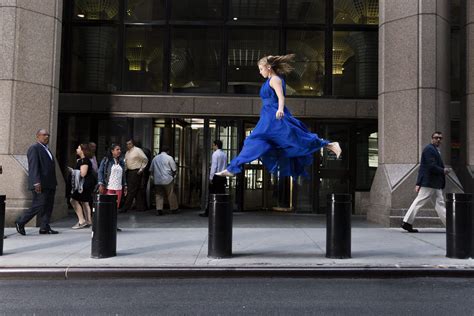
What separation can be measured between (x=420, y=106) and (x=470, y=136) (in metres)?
1.84

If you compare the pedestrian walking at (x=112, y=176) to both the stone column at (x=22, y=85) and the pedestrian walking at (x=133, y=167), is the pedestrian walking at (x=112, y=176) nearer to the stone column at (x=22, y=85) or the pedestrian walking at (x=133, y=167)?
the stone column at (x=22, y=85)

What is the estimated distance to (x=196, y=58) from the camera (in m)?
14.5

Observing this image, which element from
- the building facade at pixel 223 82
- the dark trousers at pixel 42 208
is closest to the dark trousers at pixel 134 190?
the building facade at pixel 223 82

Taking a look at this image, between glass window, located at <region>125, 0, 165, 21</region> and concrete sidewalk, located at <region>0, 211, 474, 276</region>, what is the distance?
6.86 m

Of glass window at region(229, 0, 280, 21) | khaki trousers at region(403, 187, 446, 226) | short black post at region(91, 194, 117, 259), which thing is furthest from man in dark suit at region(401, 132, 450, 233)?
glass window at region(229, 0, 280, 21)

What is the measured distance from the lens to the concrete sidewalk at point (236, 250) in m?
6.44

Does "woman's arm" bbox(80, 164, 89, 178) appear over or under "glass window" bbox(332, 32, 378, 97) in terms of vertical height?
under

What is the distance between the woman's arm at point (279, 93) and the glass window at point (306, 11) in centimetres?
825

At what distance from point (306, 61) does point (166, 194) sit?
5962mm

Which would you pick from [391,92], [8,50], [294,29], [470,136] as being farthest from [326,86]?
[8,50]

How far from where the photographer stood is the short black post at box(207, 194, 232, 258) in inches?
275

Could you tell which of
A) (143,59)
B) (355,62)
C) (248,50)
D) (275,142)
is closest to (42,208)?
(275,142)

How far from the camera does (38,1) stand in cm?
1098

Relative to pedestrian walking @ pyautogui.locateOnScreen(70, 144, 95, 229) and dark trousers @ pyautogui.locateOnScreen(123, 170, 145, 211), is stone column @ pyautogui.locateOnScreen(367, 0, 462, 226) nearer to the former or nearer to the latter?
dark trousers @ pyautogui.locateOnScreen(123, 170, 145, 211)
